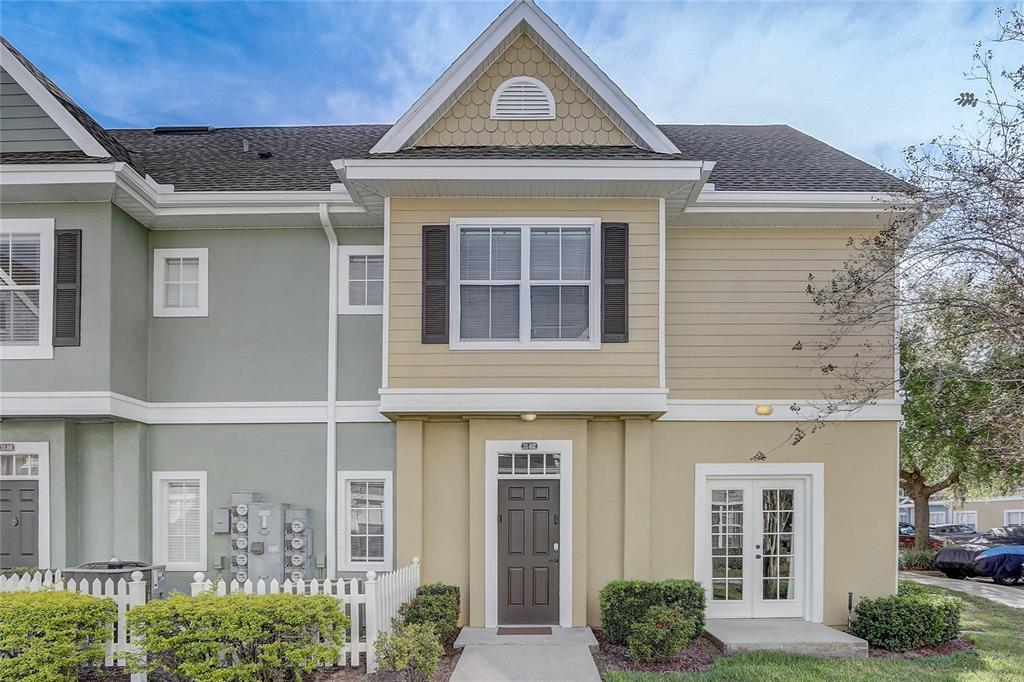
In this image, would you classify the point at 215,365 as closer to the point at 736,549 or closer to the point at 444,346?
the point at 444,346

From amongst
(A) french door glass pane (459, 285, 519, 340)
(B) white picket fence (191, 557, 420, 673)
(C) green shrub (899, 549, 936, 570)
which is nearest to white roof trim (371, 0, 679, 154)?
(A) french door glass pane (459, 285, 519, 340)

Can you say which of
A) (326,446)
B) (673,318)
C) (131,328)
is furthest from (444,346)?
(131,328)

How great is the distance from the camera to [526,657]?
8562 mm

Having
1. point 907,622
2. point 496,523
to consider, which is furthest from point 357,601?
point 907,622

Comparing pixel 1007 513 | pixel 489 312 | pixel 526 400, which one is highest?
pixel 489 312

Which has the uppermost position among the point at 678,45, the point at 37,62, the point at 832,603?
the point at 678,45

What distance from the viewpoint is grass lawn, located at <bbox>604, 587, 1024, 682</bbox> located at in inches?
316

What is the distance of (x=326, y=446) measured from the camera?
1072cm

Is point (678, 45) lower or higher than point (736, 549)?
higher

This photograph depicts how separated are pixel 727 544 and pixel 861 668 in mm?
2495

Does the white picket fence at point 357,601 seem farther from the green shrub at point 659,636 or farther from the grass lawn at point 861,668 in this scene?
the green shrub at point 659,636

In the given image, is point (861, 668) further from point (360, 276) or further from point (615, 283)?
point (360, 276)

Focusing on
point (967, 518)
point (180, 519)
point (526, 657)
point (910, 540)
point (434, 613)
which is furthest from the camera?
point (967, 518)

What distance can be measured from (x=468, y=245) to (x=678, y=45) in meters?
6.42
